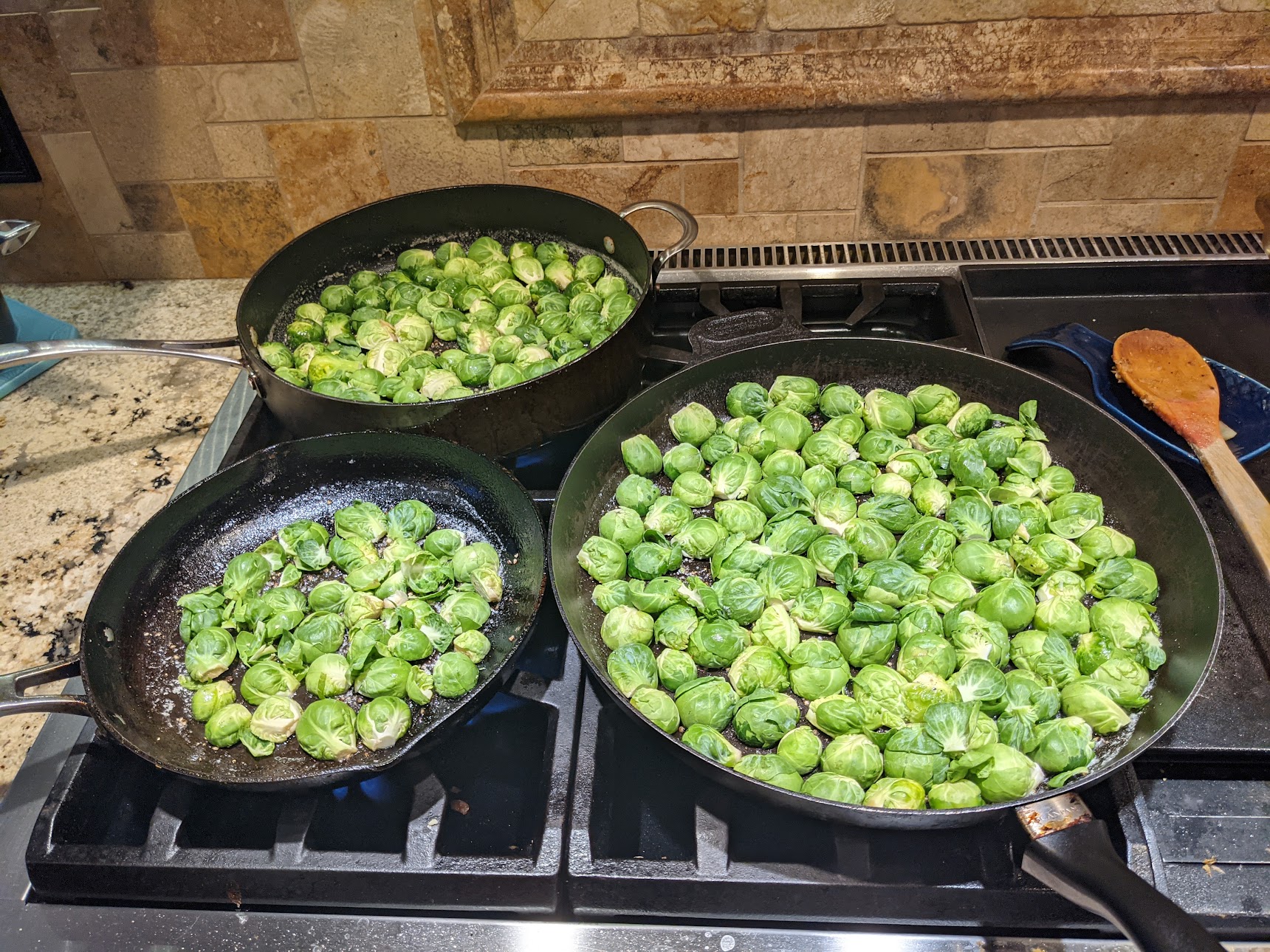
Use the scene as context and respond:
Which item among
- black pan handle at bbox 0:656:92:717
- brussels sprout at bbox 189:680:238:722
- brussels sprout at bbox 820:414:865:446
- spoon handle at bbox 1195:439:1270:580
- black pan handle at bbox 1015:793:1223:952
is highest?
black pan handle at bbox 0:656:92:717

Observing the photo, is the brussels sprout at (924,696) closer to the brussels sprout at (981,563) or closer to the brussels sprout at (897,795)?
the brussels sprout at (897,795)

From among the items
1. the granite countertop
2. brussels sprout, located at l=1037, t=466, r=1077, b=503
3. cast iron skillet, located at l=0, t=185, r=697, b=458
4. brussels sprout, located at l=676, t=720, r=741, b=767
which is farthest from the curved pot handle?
the granite countertop

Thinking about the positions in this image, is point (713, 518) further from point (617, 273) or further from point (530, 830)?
point (617, 273)

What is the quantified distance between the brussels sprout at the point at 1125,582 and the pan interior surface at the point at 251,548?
1.08 meters

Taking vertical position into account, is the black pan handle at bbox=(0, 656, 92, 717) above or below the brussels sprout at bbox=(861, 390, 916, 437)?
above

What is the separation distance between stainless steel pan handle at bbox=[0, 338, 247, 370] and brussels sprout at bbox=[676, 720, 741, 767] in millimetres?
1319

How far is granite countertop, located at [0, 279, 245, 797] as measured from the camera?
1910 mm

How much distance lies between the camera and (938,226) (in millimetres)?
2656

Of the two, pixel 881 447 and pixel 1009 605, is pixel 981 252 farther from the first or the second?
pixel 1009 605

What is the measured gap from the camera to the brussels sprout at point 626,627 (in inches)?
62.9

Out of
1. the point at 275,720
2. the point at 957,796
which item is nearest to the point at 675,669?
the point at 957,796

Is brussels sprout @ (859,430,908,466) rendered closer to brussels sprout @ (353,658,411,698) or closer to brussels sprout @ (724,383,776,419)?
brussels sprout @ (724,383,776,419)

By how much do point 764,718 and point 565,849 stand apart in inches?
15.6

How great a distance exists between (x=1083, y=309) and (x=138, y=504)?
103 inches
